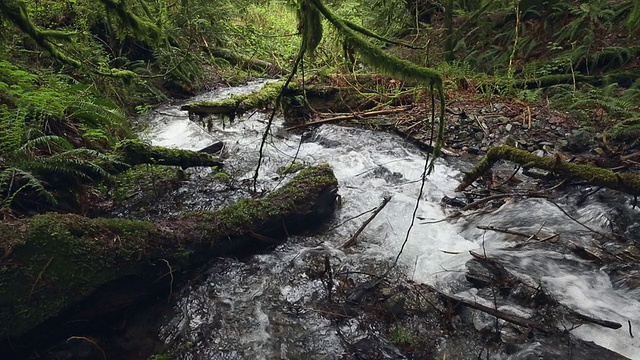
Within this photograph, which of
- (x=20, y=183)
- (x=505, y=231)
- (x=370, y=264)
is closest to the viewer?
(x=20, y=183)

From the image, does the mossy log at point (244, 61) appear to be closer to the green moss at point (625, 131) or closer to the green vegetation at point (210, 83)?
the green vegetation at point (210, 83)

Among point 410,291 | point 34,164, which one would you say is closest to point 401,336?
point 410,291

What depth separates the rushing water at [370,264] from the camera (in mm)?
3445

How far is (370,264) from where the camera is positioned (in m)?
4.46

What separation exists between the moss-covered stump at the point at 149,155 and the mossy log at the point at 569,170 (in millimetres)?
3998

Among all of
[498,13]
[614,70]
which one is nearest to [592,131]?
[614,70]

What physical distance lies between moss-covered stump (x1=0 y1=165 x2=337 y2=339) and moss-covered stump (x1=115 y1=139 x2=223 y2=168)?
1.57 meters

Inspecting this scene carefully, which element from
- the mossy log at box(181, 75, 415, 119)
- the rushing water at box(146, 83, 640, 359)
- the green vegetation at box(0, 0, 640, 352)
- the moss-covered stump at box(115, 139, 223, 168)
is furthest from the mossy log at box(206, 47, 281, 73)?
the moss-covered stump at box(115, 139, 223, 168)

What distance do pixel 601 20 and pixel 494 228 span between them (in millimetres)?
7466

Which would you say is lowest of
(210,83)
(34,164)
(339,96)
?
(210,83)

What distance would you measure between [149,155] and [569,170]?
5.24 metres

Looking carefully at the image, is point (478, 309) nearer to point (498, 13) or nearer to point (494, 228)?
point (494, 228)

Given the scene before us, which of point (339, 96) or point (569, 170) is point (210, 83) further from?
point (569, 170)

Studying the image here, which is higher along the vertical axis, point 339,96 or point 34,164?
point 34,164
